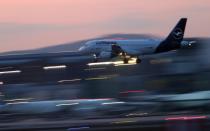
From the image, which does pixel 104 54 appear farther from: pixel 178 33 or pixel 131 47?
pixel 178 33

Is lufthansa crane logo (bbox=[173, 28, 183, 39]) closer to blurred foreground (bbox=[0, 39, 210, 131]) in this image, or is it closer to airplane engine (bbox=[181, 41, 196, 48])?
airplane engine (bbox=[181, 41, 196, 48])

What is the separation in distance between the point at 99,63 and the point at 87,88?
16050mm

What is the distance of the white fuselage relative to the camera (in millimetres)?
51094

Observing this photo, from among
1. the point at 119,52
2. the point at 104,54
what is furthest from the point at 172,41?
the point at 104,54

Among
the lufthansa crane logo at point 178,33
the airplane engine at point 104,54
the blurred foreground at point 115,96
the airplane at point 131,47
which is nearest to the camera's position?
the blurred foreground at point 115,96

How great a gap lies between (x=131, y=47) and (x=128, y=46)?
33 cm

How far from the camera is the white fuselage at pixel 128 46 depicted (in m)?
51.1

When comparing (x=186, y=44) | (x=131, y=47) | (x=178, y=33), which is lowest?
(x=186, y=44)

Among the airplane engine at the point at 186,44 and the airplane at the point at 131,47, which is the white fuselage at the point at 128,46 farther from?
the airplane engine at the point at 186,44

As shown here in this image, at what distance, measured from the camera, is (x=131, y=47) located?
52.3 metres

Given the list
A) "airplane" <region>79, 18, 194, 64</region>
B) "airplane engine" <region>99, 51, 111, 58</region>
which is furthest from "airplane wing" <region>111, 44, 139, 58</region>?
"airplane engine" <region>99, 51, 111, 58</region>

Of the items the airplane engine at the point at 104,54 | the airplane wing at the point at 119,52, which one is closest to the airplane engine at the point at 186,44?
the airplane wing at the point at 119,52

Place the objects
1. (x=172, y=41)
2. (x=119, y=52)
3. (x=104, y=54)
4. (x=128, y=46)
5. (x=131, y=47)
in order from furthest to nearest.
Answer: (x=172, y=41) → (x=128, y=46) → (x=131, y=47) → (x=119, y=52) → (x=104, y=54)

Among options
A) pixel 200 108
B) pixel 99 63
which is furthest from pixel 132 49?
pixel 200 108
